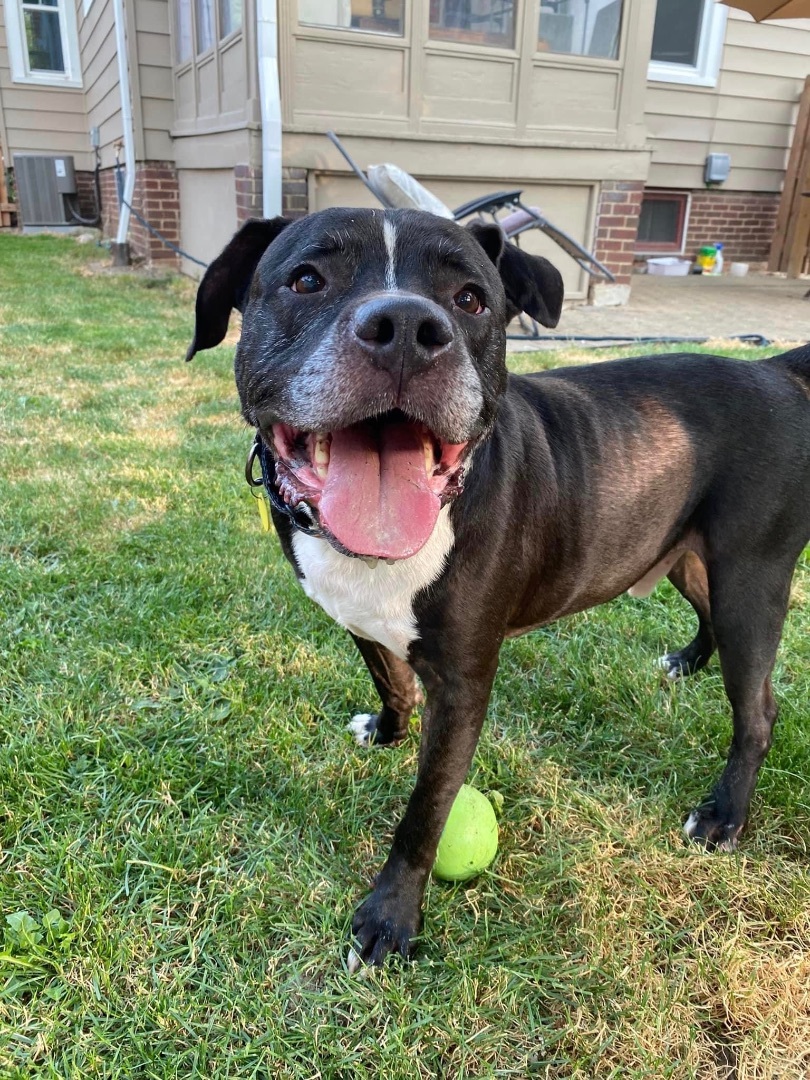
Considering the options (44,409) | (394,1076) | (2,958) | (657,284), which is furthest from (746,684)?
(657,284)

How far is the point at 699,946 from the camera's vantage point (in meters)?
1.97

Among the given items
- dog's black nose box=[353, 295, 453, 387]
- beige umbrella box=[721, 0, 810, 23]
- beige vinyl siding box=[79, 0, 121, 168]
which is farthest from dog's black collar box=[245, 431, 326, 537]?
beige vinyl siding box=[79, 0, 121, 168]

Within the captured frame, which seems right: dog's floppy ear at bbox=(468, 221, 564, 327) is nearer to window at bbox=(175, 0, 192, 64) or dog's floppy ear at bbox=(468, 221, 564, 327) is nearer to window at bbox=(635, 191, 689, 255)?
window at bbox=(175, 0, 192, 64)

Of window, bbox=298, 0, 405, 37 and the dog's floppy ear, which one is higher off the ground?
window, bbox=298, 0, 405, 37

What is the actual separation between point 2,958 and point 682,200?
44.4ft

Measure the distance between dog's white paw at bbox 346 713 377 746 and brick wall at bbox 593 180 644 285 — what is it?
8.13m

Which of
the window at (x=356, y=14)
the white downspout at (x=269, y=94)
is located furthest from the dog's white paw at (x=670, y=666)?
the window at (x=356, y=14)

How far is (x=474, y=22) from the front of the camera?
8500 mm

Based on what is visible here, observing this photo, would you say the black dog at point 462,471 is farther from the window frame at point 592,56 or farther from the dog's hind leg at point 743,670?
the window frame at point 592,56

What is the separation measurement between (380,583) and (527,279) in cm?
99

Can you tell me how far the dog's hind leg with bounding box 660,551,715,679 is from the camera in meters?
2.87

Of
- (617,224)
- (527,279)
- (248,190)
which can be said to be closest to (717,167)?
(617,224)

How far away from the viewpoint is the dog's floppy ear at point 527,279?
226cm

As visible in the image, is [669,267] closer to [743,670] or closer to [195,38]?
[195,38]
